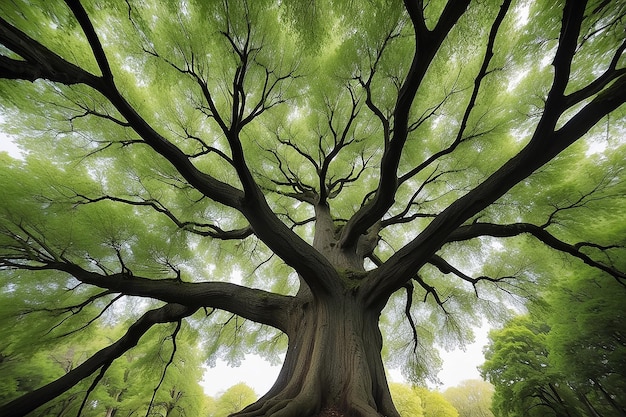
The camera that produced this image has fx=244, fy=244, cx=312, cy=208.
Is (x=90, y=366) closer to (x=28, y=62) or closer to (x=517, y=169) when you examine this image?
(x=28, y=62)

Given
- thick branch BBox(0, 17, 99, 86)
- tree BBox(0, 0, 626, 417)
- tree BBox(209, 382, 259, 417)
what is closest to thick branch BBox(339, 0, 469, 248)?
tree BBox(0, 0, 626, 417)

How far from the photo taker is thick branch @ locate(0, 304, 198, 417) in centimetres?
268

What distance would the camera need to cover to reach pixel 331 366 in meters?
2.42

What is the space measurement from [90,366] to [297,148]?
4.95 meters

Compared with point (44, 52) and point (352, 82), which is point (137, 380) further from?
point (352, 82)

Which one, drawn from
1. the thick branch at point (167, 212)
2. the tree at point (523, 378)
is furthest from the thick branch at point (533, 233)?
the tree at point (523, 378)

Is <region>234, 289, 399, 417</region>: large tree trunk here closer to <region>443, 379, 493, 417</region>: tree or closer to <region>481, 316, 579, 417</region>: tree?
<region>481, 316, 579, 417</region>: tree

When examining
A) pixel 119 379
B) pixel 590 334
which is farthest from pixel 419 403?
pixel 119 379

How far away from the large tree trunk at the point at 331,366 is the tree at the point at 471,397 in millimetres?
29050

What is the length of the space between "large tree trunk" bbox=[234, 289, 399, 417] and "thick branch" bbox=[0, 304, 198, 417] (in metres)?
1.89

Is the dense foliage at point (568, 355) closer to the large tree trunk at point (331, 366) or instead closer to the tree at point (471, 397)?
the large tree trunk at point (331, 366)

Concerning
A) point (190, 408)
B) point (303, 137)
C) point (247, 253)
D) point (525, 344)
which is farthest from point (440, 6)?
point (190, 408)

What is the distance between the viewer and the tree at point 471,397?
2273 centimetres

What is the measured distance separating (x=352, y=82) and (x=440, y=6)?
149 centimetres
